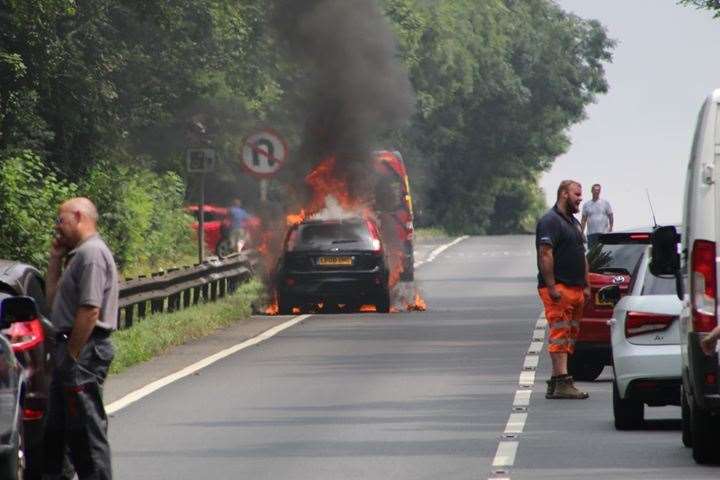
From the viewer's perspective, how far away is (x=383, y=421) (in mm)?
17797

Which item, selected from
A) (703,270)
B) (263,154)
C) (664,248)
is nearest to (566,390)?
(664,248)

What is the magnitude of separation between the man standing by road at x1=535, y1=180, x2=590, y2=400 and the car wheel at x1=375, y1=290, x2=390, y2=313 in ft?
49.4

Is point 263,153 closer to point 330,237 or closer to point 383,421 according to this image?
point 330,237

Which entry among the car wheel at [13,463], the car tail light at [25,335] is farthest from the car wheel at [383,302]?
the car wheel at [13,463]

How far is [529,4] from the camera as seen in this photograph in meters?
105

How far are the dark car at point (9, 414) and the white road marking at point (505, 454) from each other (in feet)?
12.7

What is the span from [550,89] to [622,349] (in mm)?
87062

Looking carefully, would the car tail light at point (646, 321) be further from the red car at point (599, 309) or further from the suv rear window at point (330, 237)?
the suv rear window at point (330, 237)

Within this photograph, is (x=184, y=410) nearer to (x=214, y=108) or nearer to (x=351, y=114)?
(x=351, y=114)

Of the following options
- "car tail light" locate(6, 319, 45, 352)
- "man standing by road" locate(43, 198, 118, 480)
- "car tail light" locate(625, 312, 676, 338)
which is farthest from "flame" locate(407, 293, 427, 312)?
"man standing by road" locate(43, 198, 118, 480)

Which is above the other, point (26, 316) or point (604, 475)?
point (26, 316)

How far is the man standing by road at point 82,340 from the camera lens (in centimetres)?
1243

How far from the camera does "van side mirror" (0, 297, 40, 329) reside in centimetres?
1209

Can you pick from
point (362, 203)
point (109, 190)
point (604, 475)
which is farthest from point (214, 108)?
point (604, 475)
